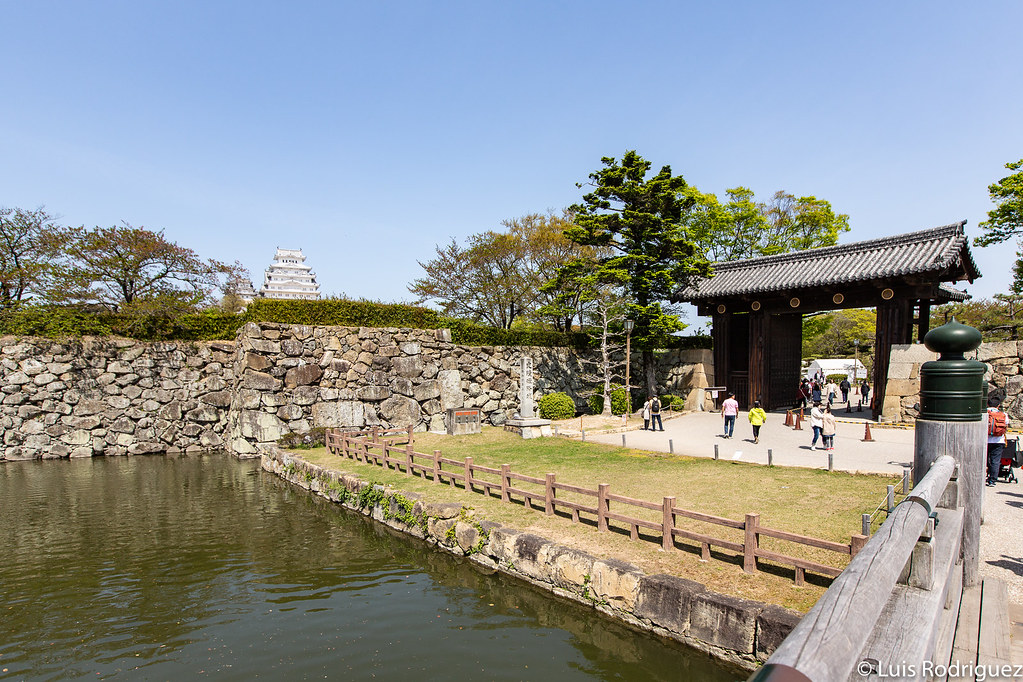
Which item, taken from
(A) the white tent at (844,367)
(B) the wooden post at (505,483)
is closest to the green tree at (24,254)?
(B) the wooden post at (505,483)

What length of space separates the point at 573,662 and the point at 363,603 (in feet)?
10.7

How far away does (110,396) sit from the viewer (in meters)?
18.3

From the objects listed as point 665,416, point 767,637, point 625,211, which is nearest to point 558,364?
point 665,416

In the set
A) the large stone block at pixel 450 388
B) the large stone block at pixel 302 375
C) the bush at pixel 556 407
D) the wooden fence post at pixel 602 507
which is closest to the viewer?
the wooden fence post at pixel 602 507

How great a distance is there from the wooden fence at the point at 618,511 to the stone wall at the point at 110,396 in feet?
25.0

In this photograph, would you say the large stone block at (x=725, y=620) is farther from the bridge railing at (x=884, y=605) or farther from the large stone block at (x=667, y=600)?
the bridge railing at (x=884, y=605)

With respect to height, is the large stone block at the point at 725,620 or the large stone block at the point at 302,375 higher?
the large stone block at the point at 302,375

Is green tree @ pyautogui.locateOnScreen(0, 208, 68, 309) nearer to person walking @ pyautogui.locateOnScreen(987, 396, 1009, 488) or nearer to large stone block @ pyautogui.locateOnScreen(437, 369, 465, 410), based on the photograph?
large stone block @ pyautogui.locateOnScreen(437, 369, 465, 410)

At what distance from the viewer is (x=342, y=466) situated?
14.0 m

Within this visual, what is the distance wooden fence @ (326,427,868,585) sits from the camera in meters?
6.14

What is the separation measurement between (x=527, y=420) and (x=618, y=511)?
30.3ft

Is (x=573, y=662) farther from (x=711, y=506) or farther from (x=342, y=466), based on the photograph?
(x=342, y=466)

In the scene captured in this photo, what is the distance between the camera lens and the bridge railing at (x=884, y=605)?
137 cm

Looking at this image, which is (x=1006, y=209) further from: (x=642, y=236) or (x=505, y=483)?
(x=505, y=483)
